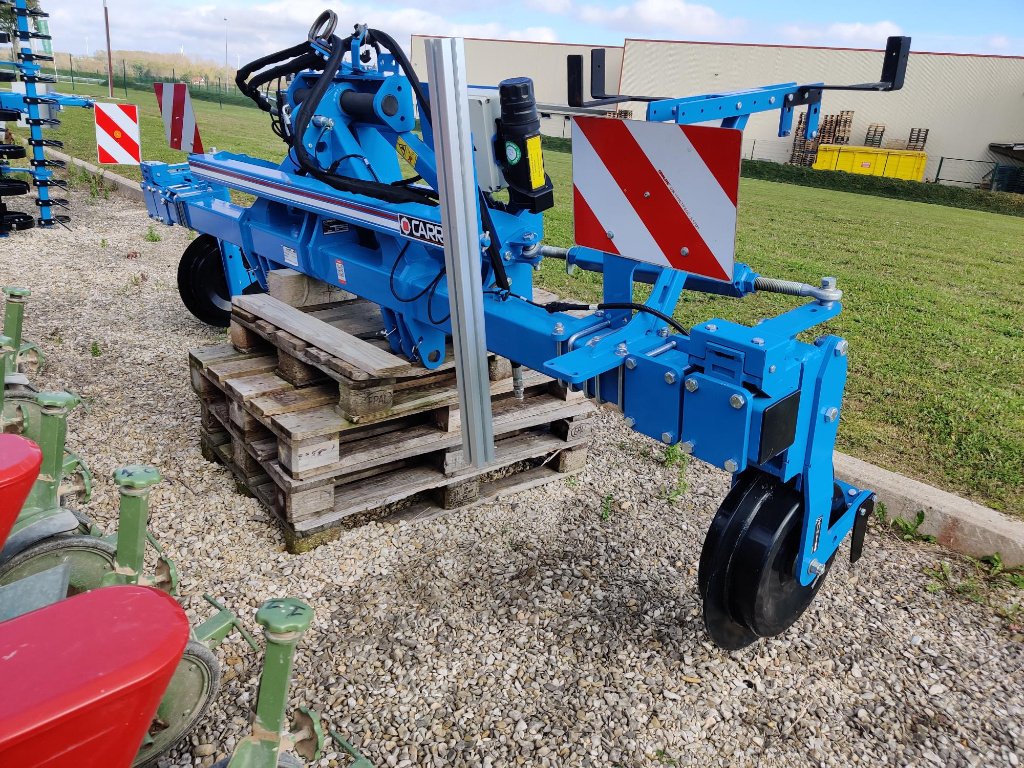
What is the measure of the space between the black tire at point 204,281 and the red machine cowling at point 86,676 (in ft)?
13.8

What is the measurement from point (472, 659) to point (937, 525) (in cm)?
198

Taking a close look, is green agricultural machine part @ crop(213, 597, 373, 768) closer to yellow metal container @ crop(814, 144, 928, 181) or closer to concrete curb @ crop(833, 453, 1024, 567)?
concrete curb @ crop(833, 453, 1024, 567)

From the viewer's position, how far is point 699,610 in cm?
266

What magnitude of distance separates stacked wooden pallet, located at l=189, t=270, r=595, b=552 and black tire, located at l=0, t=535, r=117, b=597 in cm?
70

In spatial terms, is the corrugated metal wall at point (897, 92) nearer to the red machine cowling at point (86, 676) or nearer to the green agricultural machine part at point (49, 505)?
the green agricultural machine part at point (49, 505)

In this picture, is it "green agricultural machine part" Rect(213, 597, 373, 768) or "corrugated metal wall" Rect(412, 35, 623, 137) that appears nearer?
"green agricultural machine part" Rect(213, 597, 373, 768)

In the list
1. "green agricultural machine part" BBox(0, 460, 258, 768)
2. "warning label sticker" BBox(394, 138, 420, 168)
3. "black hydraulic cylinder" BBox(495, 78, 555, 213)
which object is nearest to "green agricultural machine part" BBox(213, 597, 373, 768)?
"green agricultural machine part" BBox(0, 460, 258, 768)

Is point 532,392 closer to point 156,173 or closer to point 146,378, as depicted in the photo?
point 146,378

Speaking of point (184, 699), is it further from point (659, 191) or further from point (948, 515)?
point (948, 515)

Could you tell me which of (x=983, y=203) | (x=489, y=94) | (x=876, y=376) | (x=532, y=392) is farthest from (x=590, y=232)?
(x=983, y=203)

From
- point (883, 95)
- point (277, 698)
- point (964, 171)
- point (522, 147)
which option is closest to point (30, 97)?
point (522, 147)

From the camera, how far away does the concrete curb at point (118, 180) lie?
9.93 meters

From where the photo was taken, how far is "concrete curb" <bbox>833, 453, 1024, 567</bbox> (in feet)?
9.59

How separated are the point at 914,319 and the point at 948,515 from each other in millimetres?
3269
